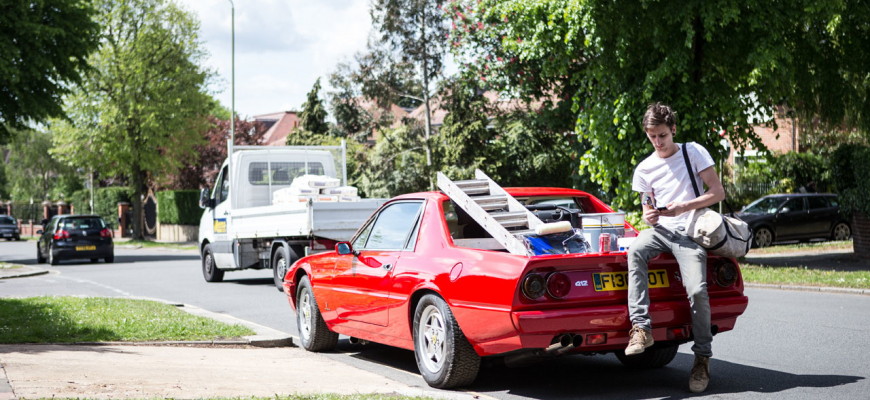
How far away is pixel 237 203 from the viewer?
55.6ft

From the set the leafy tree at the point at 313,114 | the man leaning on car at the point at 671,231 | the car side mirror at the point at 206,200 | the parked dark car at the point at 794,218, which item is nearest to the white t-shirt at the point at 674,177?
the man leaning on car at the point at 671,231

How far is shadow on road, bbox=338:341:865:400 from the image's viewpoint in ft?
20.6

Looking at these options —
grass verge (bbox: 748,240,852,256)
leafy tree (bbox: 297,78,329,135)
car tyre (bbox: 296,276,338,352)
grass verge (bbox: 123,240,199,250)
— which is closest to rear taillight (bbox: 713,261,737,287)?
car tyre (bbox: 296,276,338,352)

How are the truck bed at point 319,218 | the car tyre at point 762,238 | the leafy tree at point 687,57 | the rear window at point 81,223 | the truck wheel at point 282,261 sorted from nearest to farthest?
the truck bed at point 319,218
the truck wheel at point 282,261
the leafy tree at point 687,57
the car tyre at point 762,238
the rear window at point 81,223

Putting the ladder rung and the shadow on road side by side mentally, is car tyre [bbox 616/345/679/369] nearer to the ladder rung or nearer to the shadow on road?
the shadow on road

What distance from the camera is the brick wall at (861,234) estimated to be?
19266 mm

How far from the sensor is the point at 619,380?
6.79 m

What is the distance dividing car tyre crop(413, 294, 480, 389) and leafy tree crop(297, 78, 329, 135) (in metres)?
52.7

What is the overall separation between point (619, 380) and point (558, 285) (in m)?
1.45

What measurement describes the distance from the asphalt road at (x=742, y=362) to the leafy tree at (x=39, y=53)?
1375 centimetres

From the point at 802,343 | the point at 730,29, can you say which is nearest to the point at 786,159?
the point at 730,29

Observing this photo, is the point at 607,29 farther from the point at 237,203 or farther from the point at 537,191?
the point at 537,191

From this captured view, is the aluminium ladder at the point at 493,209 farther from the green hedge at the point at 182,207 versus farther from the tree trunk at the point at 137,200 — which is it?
the green hedge at the point at 182,207

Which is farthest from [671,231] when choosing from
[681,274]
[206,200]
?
[206,200]
